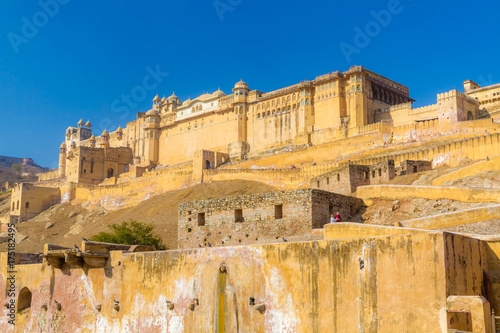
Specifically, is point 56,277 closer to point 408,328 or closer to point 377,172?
point 408,328

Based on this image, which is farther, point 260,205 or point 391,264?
point 260,205

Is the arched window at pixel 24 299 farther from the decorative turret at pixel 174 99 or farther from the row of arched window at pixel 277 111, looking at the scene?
the decorative turret at pixel 174 99

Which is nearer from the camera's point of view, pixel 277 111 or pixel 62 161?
pixel 277 111

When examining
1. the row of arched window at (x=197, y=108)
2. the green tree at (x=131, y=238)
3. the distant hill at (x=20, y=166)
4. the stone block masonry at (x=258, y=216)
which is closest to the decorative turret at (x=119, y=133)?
the row of arched window at (x=197, y=108)

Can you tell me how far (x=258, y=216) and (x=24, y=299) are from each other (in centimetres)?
693

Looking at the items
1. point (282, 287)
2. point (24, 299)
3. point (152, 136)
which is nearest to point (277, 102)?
point (152, 136)

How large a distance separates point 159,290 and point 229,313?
79.4 inches

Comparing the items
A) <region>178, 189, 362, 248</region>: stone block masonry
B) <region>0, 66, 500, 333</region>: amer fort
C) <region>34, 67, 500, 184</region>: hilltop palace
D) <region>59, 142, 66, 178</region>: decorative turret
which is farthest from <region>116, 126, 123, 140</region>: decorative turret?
<region>178, 189, 362, 248</region>: stone block masonry

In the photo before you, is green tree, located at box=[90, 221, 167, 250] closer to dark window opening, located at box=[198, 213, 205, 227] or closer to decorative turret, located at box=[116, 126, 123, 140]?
dark window opening, located at box=[198, 213, 205, 227]

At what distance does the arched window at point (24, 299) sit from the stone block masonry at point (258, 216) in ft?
15.7

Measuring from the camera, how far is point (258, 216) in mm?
16969

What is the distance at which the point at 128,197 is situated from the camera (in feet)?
178

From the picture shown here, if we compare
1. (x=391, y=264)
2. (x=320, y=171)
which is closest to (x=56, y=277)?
(x=391, y=264)

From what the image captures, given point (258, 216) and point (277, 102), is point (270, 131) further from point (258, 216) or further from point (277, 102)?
point (258, 216)
